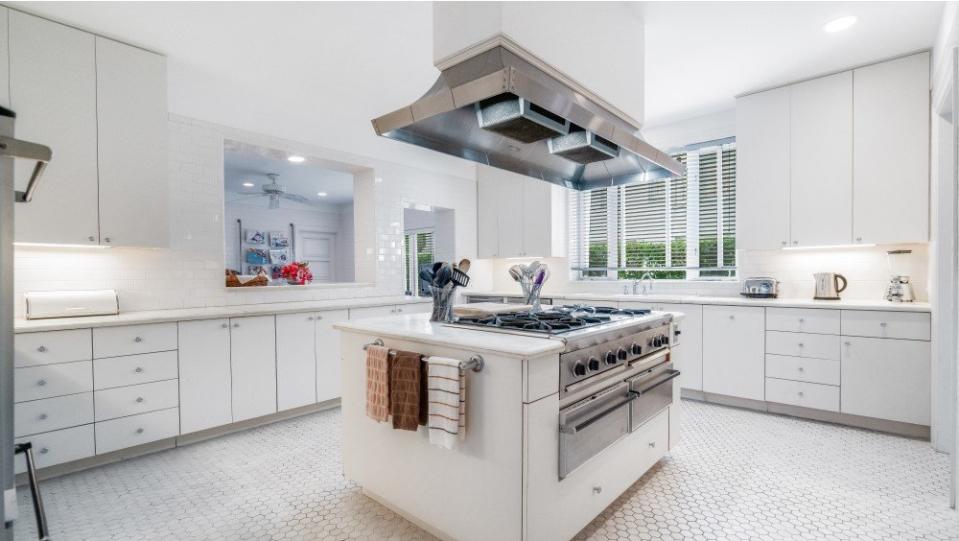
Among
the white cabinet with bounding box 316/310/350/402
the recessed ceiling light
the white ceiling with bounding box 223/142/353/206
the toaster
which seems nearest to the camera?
the recessed ceiling light

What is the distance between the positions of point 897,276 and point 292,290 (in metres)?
5.17

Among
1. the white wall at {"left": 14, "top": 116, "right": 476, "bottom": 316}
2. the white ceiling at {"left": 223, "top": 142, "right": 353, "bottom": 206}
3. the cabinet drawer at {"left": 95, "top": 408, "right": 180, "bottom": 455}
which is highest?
the white ceiling at {"left": 223, "top": 142, "right": 353, "bottom": 206}

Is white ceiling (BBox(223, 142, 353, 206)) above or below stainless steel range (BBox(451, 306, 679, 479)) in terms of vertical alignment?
above

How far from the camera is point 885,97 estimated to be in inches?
137

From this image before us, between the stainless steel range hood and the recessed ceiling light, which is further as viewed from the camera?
the recessed ceiling light

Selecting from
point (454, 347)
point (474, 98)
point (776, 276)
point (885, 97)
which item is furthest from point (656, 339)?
point (885, 97)

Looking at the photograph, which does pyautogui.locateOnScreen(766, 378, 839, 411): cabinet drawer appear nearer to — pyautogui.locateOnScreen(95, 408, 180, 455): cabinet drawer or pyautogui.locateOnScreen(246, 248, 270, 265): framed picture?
pyautogui.locateOnScreen(95, 408, 180, 455): cabinet drawer

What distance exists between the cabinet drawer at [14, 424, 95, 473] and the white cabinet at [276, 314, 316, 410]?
3.89 feet

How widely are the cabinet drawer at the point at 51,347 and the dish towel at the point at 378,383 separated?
1963 millimetres

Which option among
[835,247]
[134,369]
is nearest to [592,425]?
[134,369]

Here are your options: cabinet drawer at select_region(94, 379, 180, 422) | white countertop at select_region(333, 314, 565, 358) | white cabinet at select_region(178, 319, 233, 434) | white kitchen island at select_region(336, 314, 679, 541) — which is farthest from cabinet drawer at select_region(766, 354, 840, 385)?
cabinet drawer at select_region(94, 379, 180, 422)

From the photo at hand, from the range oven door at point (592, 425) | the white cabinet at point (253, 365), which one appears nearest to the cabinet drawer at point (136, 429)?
the white cabinet at point (253, 365)

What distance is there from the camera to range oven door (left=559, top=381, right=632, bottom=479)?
177 cm

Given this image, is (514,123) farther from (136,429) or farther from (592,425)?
(136,429)
